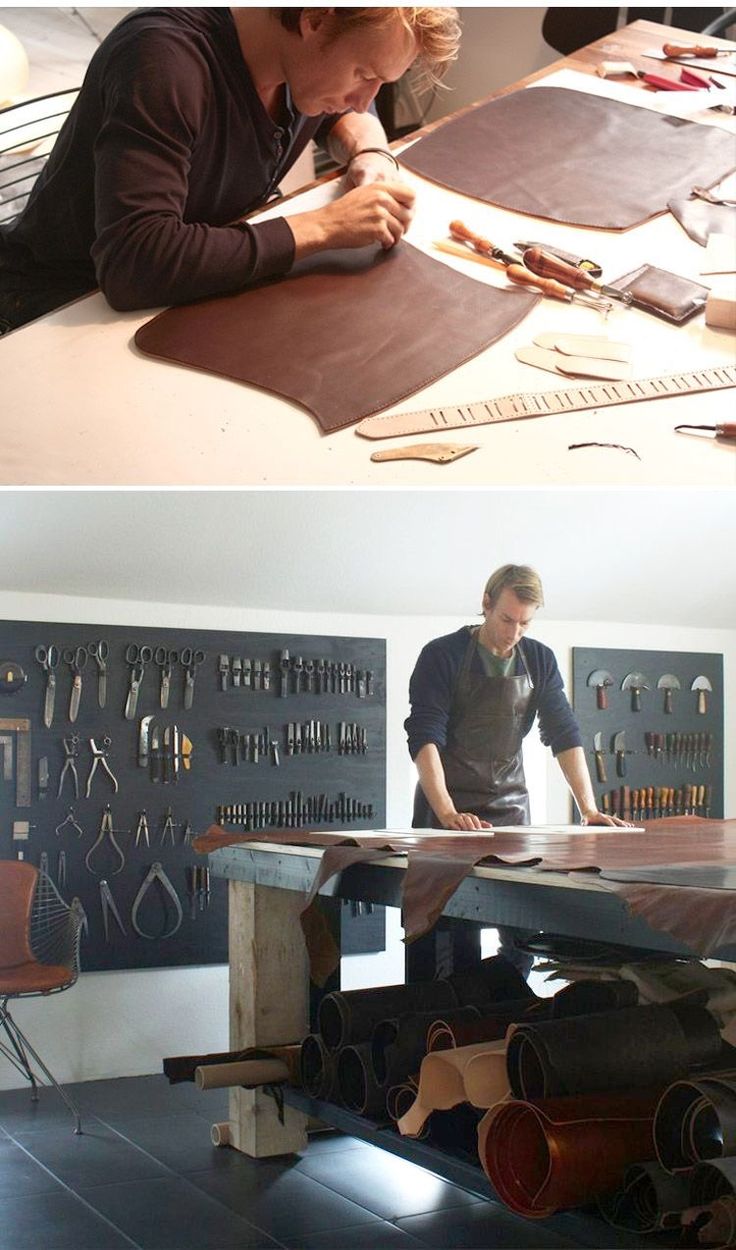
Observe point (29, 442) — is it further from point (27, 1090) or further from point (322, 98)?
point (27, 1090)

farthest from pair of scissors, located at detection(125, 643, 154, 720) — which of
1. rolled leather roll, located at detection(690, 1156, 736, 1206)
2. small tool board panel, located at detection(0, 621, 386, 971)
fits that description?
rolled leather roll, located at detection(690, 1156, 736, 1206)

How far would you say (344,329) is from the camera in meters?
Result: 1.69

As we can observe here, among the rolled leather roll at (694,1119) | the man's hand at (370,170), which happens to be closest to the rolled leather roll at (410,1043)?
the rolled leather roll at (694,1119)

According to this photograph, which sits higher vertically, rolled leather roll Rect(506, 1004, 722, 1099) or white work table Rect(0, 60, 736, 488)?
white work table Rect(0, 60, 736, 488)

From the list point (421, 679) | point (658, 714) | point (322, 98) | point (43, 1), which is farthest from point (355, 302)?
point (658, 714)

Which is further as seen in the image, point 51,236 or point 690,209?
point 690,209

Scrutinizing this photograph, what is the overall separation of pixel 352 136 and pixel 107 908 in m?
2.67

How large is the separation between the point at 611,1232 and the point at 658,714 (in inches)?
127

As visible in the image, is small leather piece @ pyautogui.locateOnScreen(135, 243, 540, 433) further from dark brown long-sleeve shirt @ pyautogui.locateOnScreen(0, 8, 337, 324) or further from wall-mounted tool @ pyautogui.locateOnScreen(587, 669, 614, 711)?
wall-mounted tool @ pyautogui.locateOnScreen(587, 669, 614, 711)

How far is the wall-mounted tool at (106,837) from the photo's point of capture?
155 inches

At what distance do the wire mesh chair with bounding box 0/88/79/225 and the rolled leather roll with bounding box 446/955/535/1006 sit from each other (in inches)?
62.4

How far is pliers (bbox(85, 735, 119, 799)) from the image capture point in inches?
155

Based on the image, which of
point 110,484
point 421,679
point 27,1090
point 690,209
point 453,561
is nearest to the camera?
point 110,484

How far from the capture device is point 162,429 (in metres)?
1.54
